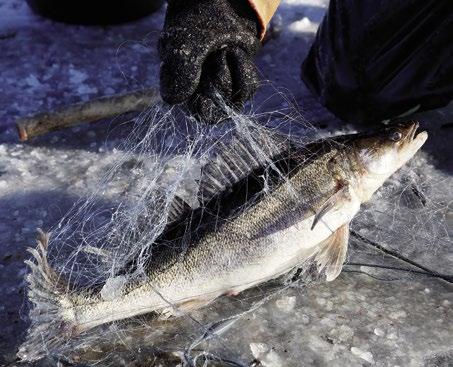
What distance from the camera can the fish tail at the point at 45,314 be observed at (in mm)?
2125

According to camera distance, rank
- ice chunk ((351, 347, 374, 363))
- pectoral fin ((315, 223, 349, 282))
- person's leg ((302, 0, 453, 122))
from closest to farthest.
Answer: ice chunk ((351, 347, 374, 363)) < pectoral fin ((315, 223, 349, 282)) < person's leg ((302, 0, 453, 122))

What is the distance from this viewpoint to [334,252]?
7.79 feet

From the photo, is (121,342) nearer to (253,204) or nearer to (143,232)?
(143,232)

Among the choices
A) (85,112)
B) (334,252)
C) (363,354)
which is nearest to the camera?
(363,354)

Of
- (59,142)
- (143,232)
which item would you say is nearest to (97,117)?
(59,142)

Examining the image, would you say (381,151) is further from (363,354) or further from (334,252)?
(363,354)

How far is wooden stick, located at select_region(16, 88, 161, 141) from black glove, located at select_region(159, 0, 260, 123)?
2.18 feet

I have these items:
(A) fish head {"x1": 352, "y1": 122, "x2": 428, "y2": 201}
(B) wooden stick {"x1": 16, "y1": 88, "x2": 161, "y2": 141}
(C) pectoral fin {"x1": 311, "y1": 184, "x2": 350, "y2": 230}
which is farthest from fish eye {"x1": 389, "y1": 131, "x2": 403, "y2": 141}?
(B) wooden stick {"x1": 16, "y1": 88, "x2": 161, "y2": 141}

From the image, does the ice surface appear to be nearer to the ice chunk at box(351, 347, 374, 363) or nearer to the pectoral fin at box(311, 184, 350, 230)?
the ice chunk at box(351, 347, 374, 363)

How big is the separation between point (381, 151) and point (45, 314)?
1344mm

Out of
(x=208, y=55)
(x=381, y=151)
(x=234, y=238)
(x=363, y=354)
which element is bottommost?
(x=363, y=354)

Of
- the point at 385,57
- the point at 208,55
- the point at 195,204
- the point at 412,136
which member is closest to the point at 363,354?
the point at 412,136

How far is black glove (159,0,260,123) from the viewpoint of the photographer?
2.56 meters

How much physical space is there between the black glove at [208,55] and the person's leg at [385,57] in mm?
806
